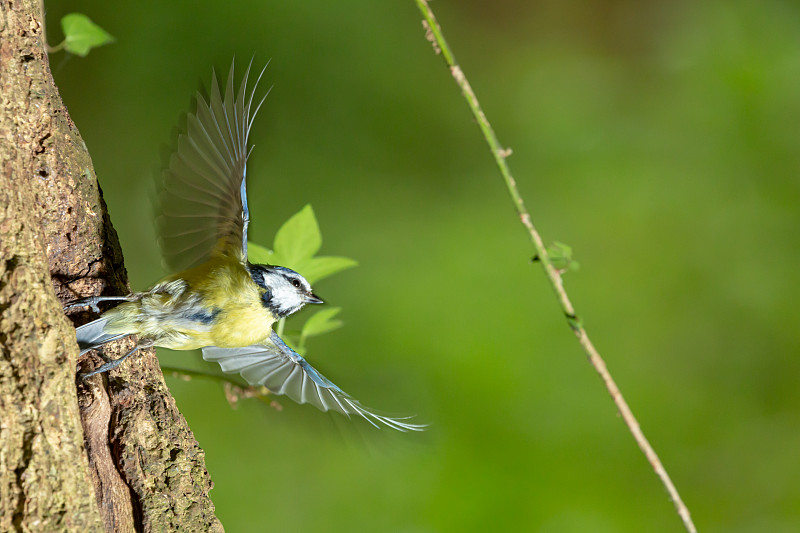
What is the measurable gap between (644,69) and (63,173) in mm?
1842

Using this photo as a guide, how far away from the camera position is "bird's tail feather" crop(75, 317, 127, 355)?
27.0 inches

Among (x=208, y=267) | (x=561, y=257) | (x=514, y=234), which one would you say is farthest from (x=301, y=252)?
(x=514, y=234)

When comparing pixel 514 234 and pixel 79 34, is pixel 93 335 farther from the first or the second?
pixel 514 234

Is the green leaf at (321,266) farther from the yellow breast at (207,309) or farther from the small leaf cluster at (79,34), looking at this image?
the small leaf cluster at (79,34)

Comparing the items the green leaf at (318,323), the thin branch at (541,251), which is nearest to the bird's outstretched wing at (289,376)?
the green leaf at (318,323)

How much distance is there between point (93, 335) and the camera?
0.69 m

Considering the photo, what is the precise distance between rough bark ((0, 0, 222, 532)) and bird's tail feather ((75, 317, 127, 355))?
0.7 inches

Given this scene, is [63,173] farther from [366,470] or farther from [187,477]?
[366,470]

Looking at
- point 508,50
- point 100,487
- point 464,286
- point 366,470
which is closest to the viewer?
point 100,487

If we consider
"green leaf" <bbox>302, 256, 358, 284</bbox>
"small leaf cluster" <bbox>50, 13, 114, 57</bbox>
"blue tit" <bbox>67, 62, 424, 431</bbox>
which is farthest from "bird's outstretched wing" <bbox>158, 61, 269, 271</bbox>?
"small leaf cluster" <bbox>50, 13, 114, 57</bbox>

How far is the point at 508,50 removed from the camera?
2189 mm

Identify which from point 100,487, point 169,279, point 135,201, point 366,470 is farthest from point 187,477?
point 135,201

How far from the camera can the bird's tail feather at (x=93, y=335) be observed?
69 centimetres

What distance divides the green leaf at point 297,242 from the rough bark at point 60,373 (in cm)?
19
